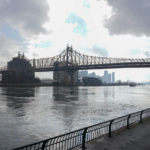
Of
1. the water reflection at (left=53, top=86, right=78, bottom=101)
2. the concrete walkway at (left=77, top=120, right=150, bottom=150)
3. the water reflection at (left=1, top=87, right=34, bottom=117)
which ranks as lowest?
the water reflection at (left=53, top=86, right=78, bottom=101)

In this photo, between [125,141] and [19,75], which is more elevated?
[19,75]

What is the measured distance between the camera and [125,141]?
33.9 ft

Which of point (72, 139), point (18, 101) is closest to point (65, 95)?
point (18, 101)

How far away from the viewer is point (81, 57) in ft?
545

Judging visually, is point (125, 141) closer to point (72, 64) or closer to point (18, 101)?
point (18, 101)

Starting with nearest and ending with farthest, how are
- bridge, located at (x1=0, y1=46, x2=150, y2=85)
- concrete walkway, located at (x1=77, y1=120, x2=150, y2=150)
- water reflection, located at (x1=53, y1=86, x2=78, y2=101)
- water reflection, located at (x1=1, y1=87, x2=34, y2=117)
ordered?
concrete walkway, located at (x1=77, y1=120, x2=150, y2=150), water reflection, located at (x1=1, y1=87, x2=34, y2=117), water reflection, located at (x1=53, y1=86, x2=78, y2=101), bridge, located at (x1=0, y1=46, x2=150, y2=85)

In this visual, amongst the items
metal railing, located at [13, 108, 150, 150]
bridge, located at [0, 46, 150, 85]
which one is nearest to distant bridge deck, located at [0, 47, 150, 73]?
bridge, located at [0, 46, 150, 85]

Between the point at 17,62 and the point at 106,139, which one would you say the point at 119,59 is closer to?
the point at 17,62

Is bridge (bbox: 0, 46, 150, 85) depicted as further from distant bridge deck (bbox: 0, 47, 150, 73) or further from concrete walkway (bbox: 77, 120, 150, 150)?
concrete walkway (bbox: 77, 120, 150, 150)

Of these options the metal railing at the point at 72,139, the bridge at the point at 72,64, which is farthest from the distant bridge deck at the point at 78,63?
the metal railing at the point at 72,139

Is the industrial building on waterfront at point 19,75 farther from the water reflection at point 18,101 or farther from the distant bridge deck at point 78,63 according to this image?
the water reflection at point 18,101

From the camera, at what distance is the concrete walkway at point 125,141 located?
9.32 m

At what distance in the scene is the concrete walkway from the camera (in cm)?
932

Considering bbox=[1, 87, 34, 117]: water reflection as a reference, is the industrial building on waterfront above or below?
above
